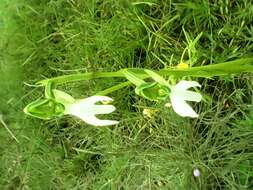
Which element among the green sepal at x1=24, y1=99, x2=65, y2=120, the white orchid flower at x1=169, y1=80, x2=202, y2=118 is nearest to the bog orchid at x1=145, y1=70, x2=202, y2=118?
the white orchid flower at x1=169, y1=80, x2=202, y2=118

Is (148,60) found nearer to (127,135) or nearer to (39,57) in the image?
(127,135)

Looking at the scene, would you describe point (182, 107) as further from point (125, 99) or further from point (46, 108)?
point (125, 99)

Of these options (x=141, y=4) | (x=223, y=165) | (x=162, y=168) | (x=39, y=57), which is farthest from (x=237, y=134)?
(x=39, y=57)

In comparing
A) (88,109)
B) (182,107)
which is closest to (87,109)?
(88,109)

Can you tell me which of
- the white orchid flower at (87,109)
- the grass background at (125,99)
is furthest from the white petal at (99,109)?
the grass background at (125,99)

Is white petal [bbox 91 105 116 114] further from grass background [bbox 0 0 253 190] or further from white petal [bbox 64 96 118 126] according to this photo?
grass background [bbox 0 0 253 190]

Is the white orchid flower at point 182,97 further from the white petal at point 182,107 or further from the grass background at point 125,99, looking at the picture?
the grass background at point 125,99
